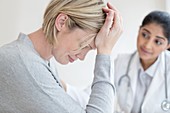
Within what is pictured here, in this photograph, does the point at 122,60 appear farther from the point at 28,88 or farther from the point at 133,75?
the point at 28,88

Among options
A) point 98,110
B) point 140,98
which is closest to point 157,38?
point 140,98

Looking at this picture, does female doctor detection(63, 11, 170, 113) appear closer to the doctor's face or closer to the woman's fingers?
the doctor's face

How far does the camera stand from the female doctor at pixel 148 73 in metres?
1.51

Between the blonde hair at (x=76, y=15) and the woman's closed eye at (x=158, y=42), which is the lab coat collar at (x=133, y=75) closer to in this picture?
the woman's closed eye at (x=158, y=42)

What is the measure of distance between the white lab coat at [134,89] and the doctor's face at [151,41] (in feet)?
0.26

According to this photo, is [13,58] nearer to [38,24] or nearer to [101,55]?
[101,55]

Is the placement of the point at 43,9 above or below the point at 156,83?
above

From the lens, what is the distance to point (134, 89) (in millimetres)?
1560

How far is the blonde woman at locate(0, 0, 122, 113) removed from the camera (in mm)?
720

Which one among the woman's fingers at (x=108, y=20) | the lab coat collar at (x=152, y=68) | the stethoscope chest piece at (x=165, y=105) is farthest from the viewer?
the lab coat collar at (x=152, y=68)

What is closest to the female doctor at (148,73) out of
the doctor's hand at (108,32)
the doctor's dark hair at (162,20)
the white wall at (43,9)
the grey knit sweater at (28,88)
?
the doctor's dark hair at (162,20)

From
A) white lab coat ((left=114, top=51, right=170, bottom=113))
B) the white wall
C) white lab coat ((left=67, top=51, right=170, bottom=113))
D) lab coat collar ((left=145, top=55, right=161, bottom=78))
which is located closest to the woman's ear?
white lab coat ((left=67, top=51, right=170, bottom=113))

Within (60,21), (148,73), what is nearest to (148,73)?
(148,73)

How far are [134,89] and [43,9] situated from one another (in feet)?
2.56
